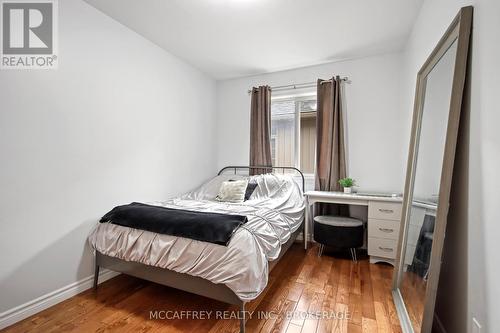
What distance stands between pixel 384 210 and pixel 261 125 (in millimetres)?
1988

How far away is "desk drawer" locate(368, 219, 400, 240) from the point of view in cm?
256

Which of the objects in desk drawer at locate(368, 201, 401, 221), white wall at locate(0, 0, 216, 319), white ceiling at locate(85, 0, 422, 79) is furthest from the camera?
desk drawer at locate(368, 201, 401, 221)

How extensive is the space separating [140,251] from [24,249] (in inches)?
31.9

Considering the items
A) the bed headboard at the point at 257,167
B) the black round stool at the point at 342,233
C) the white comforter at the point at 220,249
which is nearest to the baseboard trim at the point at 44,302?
the white comforter at the point at 220,249

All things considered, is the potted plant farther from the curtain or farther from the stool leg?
the stool leg

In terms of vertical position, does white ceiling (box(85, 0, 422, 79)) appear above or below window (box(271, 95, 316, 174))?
above

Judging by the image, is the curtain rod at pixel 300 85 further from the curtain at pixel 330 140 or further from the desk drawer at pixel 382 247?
the desk drawer at pixel 382 247

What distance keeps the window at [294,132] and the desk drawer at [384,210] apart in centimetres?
110

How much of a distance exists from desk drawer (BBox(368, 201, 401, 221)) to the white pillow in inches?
58.3

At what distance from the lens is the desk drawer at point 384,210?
256 cm

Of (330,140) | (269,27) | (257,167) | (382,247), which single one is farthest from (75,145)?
(382,247)

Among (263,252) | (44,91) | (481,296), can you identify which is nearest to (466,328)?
(481,296)

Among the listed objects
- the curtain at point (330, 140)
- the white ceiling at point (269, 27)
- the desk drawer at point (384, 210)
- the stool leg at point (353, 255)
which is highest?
the white ceiling at point (269, 27)

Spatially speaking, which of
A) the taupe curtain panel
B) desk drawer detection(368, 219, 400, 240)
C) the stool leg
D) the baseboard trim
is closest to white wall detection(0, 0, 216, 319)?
the baseboard trim
